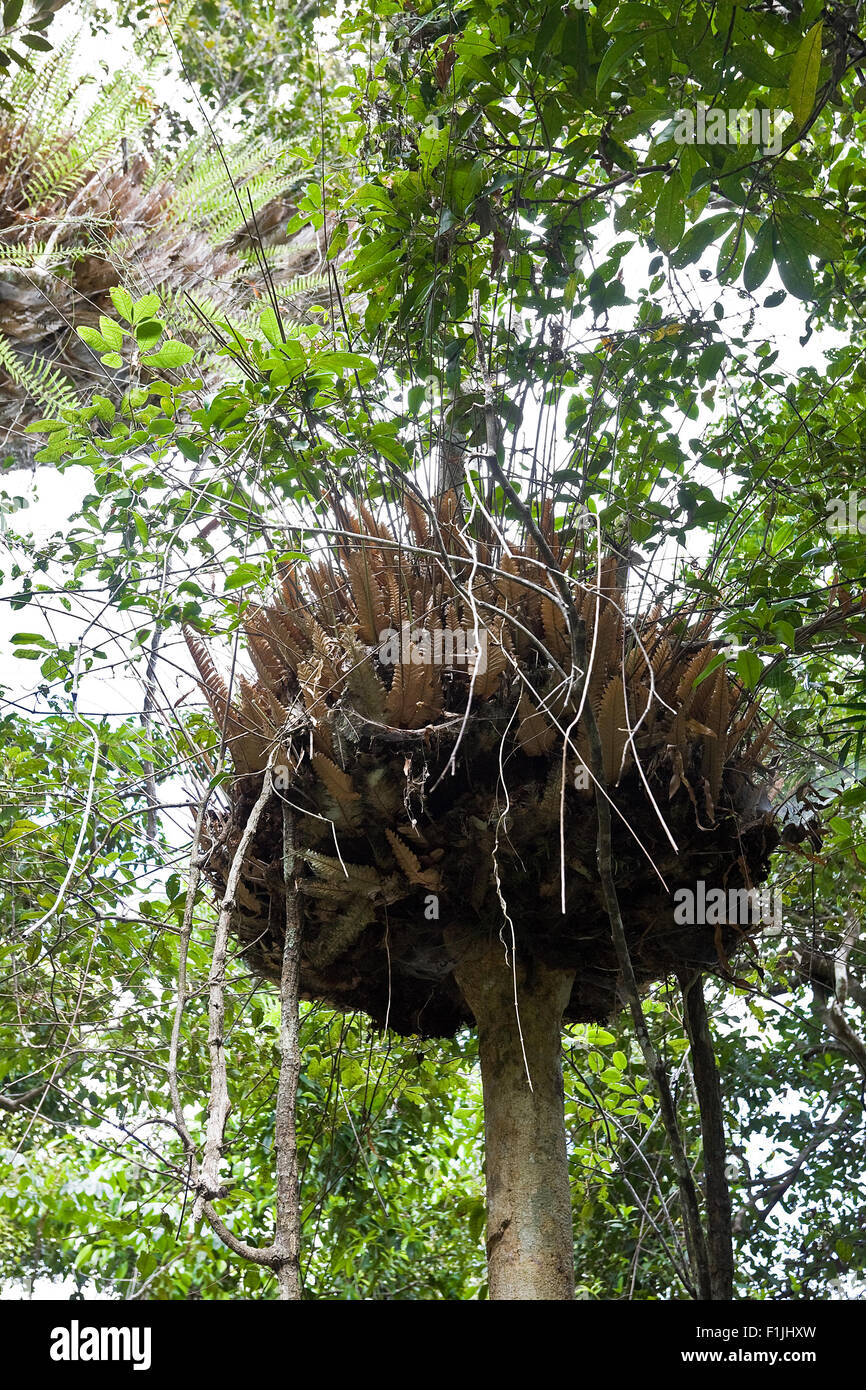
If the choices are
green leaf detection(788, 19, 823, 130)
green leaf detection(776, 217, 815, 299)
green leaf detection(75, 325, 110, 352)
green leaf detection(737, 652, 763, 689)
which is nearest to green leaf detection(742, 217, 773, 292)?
Answer: green leaf detection(776, 217, 815, 299)

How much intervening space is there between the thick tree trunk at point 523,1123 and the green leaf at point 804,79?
3.57 ft

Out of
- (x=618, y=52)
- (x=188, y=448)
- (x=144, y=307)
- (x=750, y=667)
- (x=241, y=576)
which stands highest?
(x=618, y=52)

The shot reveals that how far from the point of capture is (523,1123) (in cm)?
132

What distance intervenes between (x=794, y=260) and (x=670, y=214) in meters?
0.18

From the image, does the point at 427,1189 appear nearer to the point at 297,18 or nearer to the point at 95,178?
the point at 95,178

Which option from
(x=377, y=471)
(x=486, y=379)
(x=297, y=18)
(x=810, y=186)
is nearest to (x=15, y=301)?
(x=297, y=18)

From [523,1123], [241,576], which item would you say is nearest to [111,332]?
[241,576]

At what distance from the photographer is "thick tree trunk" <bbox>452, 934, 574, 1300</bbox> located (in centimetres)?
124

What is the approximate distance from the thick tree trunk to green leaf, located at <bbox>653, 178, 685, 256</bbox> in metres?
0.99

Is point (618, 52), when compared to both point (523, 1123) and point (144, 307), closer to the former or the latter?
point (144, 307)

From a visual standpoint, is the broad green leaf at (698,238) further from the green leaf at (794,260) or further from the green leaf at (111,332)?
the green leaf at (111,332)

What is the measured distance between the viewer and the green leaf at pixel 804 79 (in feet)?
3.71

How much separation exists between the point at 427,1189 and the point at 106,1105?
1366 millimetres

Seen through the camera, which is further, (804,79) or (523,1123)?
(523,1123)
